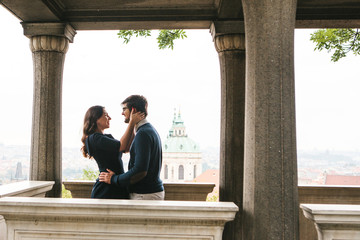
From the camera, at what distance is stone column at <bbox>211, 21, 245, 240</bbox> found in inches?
175

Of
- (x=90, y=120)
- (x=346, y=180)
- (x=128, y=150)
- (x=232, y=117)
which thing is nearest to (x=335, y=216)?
(x=128, y=150)

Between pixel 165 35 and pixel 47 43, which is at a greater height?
pixel 165 35

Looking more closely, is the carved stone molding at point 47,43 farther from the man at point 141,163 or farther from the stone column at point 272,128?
the stone column at point 272,128

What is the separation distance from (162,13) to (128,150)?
2.38 metres

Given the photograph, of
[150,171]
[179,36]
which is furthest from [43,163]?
[179,36]

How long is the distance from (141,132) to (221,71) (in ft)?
6.98

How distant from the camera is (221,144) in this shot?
4555 millimetres

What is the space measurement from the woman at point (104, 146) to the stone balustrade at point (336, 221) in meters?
1.52

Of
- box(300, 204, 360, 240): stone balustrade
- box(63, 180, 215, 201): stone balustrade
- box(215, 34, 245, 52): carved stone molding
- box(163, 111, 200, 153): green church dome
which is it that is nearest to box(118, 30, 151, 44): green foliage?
box(215, 34, 245, 52): carved stone molding

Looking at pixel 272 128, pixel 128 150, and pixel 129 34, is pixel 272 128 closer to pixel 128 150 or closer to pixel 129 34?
pixel 128 150

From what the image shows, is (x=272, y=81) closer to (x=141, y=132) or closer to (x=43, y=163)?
(x=141, y=132)

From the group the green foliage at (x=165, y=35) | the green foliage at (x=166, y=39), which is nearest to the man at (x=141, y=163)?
the green foliage at (x=165, y=35)

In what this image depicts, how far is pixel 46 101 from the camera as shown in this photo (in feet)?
14.9

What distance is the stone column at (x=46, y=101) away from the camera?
14.9ft
